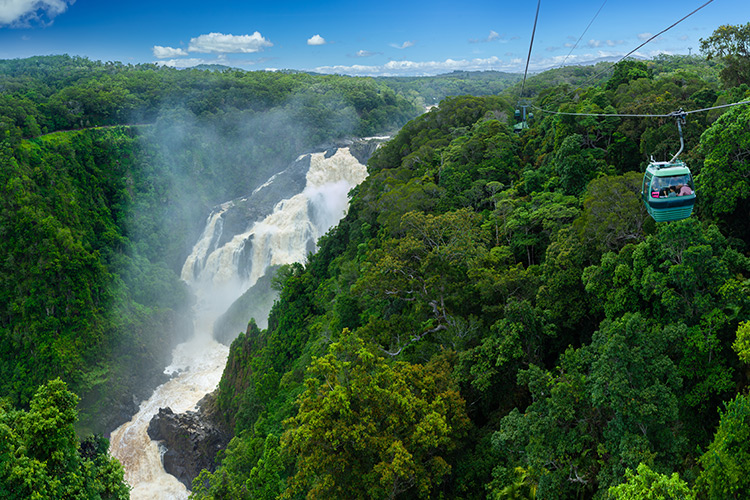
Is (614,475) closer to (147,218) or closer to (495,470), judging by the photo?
(495,470)

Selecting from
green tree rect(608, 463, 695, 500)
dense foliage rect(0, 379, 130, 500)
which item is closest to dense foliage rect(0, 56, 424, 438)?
dense foliage rect(0, 379, 130, 500)

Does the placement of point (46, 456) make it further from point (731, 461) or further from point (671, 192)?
point (671, 192)

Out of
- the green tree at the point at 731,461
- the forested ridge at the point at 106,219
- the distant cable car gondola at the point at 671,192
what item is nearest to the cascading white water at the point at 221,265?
the forested ridge at the point at 106,219

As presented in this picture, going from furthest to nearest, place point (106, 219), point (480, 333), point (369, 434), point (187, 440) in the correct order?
point (106, 219)
point (187, 440)
point (480, 333)
point (369, 434)

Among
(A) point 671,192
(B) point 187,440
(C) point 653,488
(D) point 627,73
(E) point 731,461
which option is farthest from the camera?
(B) point 187,440

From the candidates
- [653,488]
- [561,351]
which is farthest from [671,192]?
[561,351]

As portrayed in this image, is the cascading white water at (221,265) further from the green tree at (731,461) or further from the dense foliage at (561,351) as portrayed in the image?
the green tree at (731,461)

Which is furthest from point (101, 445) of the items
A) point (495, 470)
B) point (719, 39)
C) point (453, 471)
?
point (719, 39)

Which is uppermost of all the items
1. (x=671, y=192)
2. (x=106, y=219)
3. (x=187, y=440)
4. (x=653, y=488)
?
(x=671, y=192)
